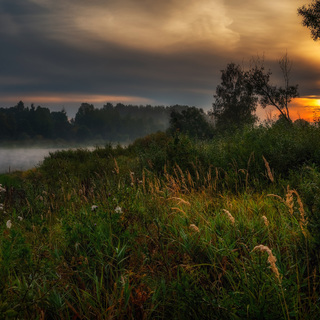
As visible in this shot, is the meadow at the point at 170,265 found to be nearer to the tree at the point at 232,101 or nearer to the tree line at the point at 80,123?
the tree at the point at 232,101

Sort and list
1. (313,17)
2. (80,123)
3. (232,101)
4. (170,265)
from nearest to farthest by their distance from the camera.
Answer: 1. (170,265)
2. (313,17)
3. (232,101)
4. (80,123)

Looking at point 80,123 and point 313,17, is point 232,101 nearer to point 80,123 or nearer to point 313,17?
point 313,17

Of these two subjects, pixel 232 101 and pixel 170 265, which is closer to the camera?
pixel 170 265

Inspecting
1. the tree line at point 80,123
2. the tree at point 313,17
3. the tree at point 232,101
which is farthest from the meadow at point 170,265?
the tree line at point 80,123

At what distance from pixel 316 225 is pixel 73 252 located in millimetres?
2762

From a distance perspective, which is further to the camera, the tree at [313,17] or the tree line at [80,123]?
the tree line at [80,123]

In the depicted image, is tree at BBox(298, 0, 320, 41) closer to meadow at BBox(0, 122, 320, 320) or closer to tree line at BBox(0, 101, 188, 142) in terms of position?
meadow at BBox(0, 122, 320, 320)

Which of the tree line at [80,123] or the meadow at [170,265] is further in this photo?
the tree line at [80,123]

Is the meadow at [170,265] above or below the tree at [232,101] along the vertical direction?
below

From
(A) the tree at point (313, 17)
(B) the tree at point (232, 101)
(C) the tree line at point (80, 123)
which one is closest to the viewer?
(A) the tree at point (313, 17)

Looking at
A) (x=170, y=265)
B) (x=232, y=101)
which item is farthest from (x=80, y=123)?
(x=170, y=265)

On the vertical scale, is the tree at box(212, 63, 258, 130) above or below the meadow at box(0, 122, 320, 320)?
above

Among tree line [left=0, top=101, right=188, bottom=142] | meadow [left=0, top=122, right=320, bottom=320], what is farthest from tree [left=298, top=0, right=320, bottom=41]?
tree line [left=0, top=101, right=188, bottom=142]

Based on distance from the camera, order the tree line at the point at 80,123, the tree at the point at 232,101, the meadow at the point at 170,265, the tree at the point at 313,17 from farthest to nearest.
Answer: the tree line at the point at 80,123 < the tree at the point at 232,101 < the tree at the point at 313,17 < the meadow at the point at 170,265
